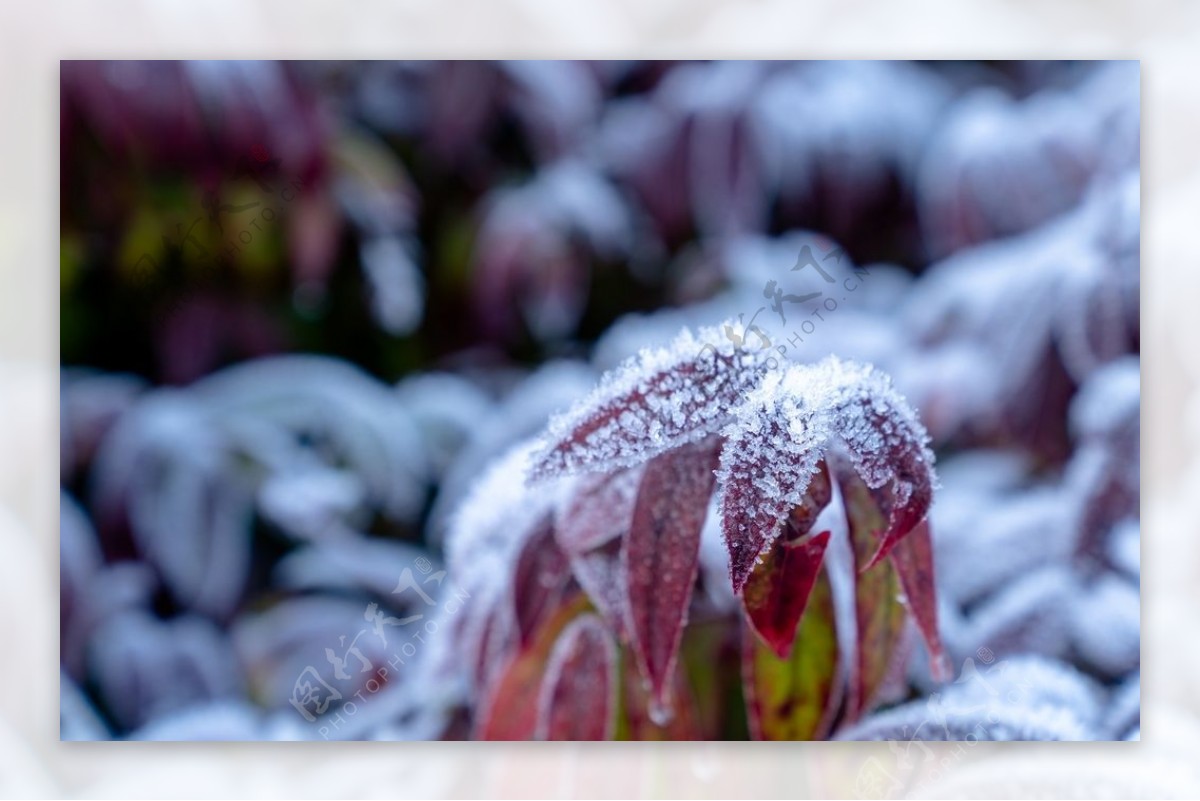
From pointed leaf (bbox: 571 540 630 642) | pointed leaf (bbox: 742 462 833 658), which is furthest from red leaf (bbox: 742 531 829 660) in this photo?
pointed leaf (bbox: 571 540 630 642)

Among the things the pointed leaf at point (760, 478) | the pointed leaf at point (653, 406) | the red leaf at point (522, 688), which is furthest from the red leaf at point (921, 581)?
the red leaf at point (522, 688)

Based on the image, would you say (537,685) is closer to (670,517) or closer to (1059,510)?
(670,517)

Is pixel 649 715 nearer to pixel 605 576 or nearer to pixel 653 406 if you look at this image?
pixel 605 576

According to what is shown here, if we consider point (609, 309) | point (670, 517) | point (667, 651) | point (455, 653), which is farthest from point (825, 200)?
point (455, 653)

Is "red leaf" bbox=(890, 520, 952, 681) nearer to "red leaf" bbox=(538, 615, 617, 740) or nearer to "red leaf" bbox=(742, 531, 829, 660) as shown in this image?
"red leaf" bbox=(742, 531, 829, 660)

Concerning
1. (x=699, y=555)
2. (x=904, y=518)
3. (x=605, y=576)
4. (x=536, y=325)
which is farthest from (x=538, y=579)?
(x=904, y=518)

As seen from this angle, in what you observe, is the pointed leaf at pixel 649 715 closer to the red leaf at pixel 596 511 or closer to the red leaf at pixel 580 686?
the red leaf at pixel 580 686
